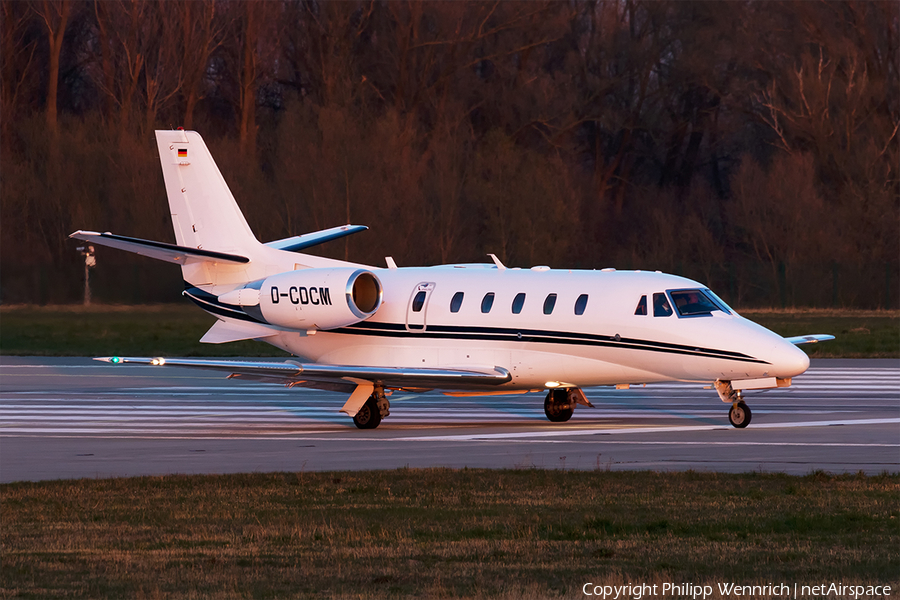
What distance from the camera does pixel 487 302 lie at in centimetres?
2089

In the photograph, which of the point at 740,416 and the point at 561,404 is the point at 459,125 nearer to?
the point at 561,404

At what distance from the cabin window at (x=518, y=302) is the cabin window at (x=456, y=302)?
0.95m

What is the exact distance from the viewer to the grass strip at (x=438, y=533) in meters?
9.20

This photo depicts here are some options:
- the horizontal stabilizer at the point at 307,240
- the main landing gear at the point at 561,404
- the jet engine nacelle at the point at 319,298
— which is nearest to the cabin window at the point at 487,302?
the main landing gear at the point at 561,404

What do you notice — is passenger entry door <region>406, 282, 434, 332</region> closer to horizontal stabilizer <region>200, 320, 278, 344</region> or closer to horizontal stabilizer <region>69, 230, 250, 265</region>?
horizontal stabilizer <region>200, 320, 278, 344</region>

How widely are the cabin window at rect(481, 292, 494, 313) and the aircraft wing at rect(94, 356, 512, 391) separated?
0.96 m

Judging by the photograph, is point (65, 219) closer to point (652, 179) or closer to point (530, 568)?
point (652, 179)

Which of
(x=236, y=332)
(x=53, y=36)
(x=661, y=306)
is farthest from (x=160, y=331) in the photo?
(x=661, y=306)

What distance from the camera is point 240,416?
22453 millimetres

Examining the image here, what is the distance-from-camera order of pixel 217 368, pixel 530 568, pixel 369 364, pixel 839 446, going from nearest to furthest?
pixel 530 568
pixel 839 446
pixel 217 368
pixel 369 364

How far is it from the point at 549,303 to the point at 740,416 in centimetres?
336

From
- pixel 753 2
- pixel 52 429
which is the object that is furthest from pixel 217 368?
pixel 753 2

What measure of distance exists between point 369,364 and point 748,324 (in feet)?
20.3

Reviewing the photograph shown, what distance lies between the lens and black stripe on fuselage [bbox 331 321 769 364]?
19391mm
